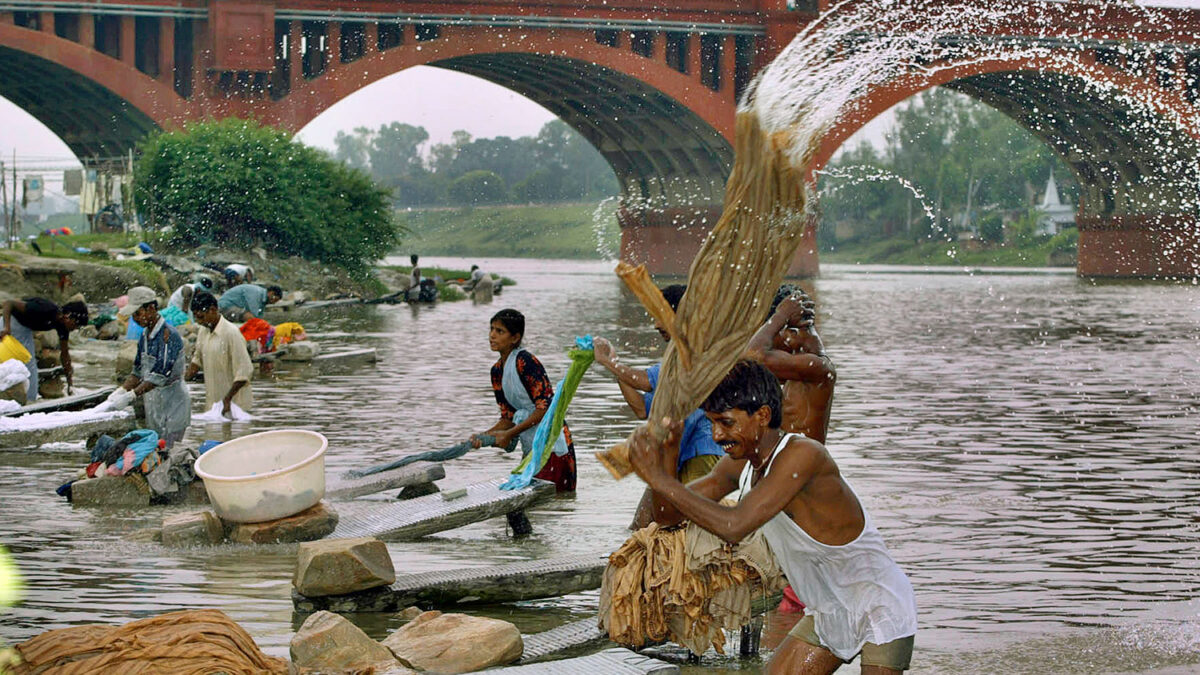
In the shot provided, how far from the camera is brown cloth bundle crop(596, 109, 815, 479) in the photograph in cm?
496

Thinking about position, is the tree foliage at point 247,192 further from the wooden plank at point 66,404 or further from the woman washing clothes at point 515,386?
the woman washing clothes at point 515,386

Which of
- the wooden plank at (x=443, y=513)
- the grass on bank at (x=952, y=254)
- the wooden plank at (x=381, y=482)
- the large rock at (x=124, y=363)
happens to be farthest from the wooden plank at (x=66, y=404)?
the grass on bank at (x=952, y=254)

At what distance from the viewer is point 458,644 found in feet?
19.4

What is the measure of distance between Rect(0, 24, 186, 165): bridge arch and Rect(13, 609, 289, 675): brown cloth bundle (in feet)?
130

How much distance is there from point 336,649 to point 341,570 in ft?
3.97

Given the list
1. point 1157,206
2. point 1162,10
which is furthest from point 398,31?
point 1157,206

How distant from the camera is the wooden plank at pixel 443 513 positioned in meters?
8.36

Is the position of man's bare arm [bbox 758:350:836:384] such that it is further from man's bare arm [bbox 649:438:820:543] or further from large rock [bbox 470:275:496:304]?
large rock [bbox 470:275:496:304]

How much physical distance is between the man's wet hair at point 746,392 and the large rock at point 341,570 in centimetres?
268

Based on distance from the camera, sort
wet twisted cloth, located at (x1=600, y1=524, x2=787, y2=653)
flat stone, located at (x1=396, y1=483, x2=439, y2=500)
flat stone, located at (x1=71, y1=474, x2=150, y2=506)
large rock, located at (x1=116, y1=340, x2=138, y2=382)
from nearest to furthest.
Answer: wet twisted cloth, located at (x1=600, y1=524, x2=787, y2=653) < flat stone, located at (x1=71, y1=474, x2=150, y2=506) < flat stone, located at (x1=396, y1=483, x2=439, y2=500) < large rock, located at (x1=116, y1=340, x2=138, y2=382)

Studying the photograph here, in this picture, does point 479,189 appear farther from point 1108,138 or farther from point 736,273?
point 736,273

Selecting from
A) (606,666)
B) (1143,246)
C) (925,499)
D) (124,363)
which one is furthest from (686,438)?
(1143,246)

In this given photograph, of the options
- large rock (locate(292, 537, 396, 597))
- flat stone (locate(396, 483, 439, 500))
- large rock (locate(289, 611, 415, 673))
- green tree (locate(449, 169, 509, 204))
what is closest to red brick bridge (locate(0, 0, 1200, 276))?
flat stone (locate(396, 483, 439, 500))

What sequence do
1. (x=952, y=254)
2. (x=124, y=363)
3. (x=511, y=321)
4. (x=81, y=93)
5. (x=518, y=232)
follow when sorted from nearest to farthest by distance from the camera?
(x=511, y=321), (x=124, y=363), (x=81, y=93), (x=952, y=254), (x=518, y=232)
